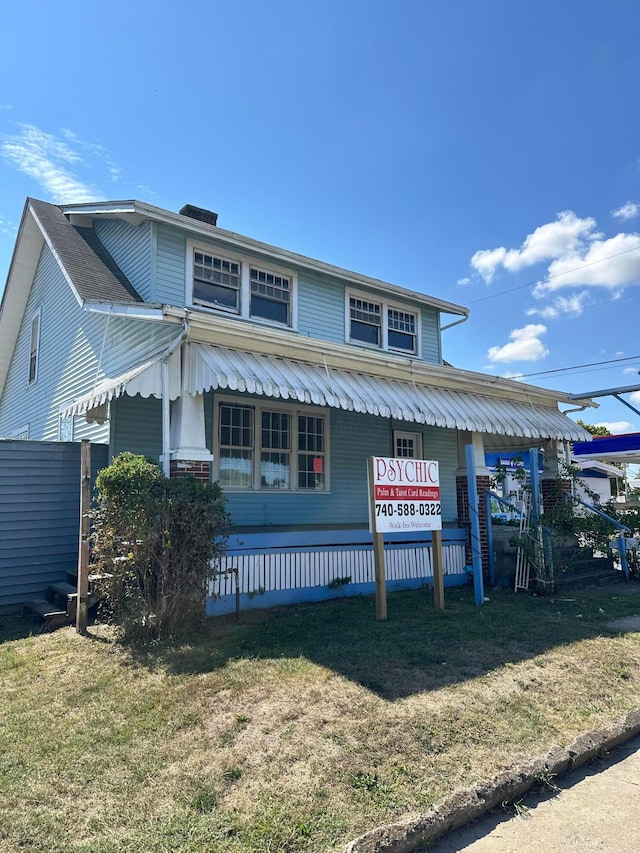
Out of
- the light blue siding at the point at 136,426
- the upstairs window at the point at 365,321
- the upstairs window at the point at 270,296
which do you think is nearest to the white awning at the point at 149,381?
the light blue siding at the point at 136,426

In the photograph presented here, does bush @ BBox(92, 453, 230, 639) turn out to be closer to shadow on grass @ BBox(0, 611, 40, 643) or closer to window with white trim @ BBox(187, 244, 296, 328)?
shadow on grass @ BBox(0, 611, 40, 643)

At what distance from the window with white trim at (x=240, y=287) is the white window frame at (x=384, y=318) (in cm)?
152

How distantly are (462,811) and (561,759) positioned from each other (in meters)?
1.05

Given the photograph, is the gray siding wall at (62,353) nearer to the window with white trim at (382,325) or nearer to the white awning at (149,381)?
the white awning at (149,381)

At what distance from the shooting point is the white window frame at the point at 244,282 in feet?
36.3

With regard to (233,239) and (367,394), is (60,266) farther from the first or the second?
(367,394)

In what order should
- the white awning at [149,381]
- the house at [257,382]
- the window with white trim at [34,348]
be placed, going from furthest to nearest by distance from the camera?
the window with white trim at [34,348]
the house at [257,382]
the white awning at [149,381]

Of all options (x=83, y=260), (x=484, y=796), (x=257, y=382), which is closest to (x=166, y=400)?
(x=257, y=382)

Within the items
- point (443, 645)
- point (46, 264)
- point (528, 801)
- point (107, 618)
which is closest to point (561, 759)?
point (528, 801)

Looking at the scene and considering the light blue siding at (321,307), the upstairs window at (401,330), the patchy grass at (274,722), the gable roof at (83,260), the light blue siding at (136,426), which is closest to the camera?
the patchy grass at (274,722)

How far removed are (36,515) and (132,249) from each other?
576cm

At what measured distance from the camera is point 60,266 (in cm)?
1220

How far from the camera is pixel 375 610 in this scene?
8.13m

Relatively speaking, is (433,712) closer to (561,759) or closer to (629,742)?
(561,759)
